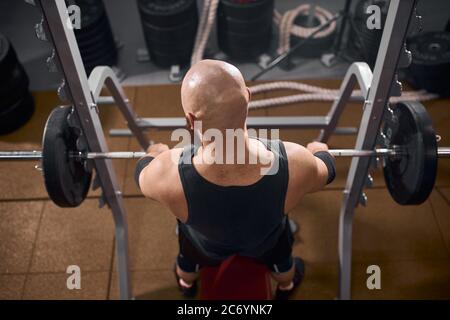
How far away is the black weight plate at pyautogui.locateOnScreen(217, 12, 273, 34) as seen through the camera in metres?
2.62

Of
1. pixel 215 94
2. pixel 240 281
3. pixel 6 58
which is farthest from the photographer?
pixel 6 58

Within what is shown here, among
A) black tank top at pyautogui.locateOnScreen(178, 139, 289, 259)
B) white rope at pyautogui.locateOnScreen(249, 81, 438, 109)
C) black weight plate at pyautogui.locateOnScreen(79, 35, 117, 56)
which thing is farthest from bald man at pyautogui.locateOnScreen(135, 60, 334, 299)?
black weight plate at pyautogui.locateOnScreen(79, 35, 117, 56)

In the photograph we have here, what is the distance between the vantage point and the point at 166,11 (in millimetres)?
2531

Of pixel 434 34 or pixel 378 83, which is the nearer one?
pixel 378 83

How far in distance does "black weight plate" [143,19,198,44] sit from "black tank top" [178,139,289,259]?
5.06ft

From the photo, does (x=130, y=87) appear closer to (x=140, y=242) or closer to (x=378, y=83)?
(x=140, y=242)

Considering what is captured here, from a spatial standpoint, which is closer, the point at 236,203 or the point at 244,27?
the point at 236,203

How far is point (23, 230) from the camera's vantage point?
87.0 inches

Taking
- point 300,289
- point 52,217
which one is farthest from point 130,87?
point 300,289

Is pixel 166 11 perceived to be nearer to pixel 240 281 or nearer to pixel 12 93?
pixel 12 93

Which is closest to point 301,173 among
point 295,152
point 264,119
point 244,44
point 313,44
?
point 295,152

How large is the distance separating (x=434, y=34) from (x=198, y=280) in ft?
5.96

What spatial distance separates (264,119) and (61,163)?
1039 mm

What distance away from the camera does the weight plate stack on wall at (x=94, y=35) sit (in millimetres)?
2531
